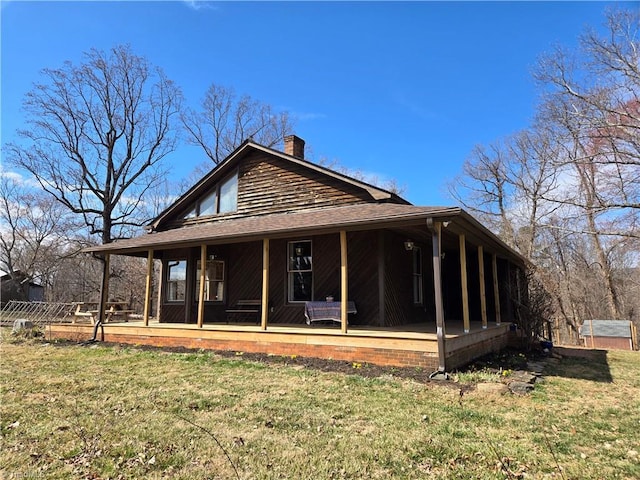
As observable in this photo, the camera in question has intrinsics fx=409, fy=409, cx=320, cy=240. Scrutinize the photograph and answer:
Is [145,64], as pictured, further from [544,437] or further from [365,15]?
[544,437]

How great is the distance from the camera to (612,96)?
13.9 meters

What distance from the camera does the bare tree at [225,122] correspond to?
2948 centimetres

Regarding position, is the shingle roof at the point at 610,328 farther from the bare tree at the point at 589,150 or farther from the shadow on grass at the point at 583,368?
the shadow on grass at the point at 583,368

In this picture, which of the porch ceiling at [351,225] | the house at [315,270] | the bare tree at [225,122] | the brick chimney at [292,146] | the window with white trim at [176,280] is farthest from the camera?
the bare tree at [225,122]

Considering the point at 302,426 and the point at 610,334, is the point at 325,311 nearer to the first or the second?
the point at 302,426

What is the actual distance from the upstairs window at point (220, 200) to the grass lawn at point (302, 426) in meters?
6.57

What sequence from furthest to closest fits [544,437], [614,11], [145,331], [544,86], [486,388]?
[544,86] → [614,11] → [145,331] → [486,388] → [544,437]

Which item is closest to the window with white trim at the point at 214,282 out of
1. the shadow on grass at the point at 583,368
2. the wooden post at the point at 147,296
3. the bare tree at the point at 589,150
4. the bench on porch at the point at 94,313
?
the wooden post at the point at 147,296

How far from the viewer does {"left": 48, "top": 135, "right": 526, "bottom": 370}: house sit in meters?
7.59

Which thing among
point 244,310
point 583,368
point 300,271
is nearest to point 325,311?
point 300,271

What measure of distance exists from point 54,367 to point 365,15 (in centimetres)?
1078

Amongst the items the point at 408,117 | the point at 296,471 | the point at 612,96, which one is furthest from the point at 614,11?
the point at 296,471

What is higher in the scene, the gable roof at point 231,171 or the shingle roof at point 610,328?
the gable roof at point 231,171

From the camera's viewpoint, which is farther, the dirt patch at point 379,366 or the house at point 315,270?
the house at point 315,270
